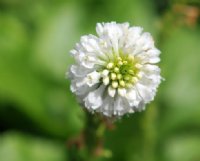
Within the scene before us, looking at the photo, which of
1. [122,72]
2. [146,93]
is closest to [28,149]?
[122,72]

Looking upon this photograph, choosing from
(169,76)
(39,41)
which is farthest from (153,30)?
(39,41)

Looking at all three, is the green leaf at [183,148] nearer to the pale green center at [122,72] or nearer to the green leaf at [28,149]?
the green leaf at [28,149]

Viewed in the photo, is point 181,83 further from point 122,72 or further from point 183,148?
point 122,72

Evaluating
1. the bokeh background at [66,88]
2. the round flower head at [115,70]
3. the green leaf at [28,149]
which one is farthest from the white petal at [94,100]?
the green leaf at [28,149]

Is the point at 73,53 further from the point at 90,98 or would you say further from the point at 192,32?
the point at 192,32

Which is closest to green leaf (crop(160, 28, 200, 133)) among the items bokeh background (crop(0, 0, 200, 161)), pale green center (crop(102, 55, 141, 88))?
bokeh background (crop(0, 0, 200, 161))
